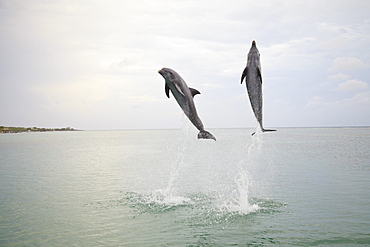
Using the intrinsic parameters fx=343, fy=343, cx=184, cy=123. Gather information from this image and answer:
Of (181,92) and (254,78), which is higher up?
(254,78)

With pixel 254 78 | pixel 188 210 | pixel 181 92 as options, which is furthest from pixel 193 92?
pixel 188 210

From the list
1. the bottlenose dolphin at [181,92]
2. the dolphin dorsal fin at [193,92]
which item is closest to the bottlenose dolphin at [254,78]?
the bottlenose dolphin at [181,92]

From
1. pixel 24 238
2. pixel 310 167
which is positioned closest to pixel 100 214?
pixel 24 238

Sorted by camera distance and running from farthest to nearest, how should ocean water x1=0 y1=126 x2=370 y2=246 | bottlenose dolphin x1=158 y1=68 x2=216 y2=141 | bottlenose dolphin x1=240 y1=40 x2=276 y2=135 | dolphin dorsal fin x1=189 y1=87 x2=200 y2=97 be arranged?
ocean water x1=0 y1=126 x2=370 y2=246
dolphin dorsal fin x1=189 y1=87 x2=200 y2=97
bottlenose dolphin x1=158 y1=68 x2=216 y2=141
bottlenose dolphin x1=240 y1=40 x2=276 y2=135

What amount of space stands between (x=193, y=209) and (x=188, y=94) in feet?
27.7

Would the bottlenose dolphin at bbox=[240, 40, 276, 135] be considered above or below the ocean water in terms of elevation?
above

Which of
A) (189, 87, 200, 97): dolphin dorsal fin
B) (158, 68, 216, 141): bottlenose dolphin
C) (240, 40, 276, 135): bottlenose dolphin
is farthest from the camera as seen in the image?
(189, 87, 200, 97): dolphin dorsal fin

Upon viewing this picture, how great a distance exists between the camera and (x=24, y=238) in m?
12.7

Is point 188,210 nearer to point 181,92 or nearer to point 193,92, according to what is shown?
point 193,92

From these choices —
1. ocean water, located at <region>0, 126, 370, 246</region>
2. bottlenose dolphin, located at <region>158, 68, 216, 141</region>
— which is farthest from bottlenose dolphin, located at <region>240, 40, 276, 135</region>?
ocean water, located at <region>0, 126, 370, 246</region>

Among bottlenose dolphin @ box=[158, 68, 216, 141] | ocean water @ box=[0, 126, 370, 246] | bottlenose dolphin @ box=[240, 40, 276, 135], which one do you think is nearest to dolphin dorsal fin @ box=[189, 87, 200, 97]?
bottlenose dolphin @ box=[158, 68, 216, 141]

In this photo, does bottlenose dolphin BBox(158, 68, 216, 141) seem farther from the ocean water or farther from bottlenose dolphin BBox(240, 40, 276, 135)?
bottlenose dolphin BBox(240, 40, 276, 135)

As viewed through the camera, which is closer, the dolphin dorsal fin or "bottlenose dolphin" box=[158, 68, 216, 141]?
"bottlenose dolphin" box=[158, 68, 216, 141]

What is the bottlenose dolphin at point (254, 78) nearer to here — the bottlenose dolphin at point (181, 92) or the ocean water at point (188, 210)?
the bottlenose dolphin at point (181, 92)
